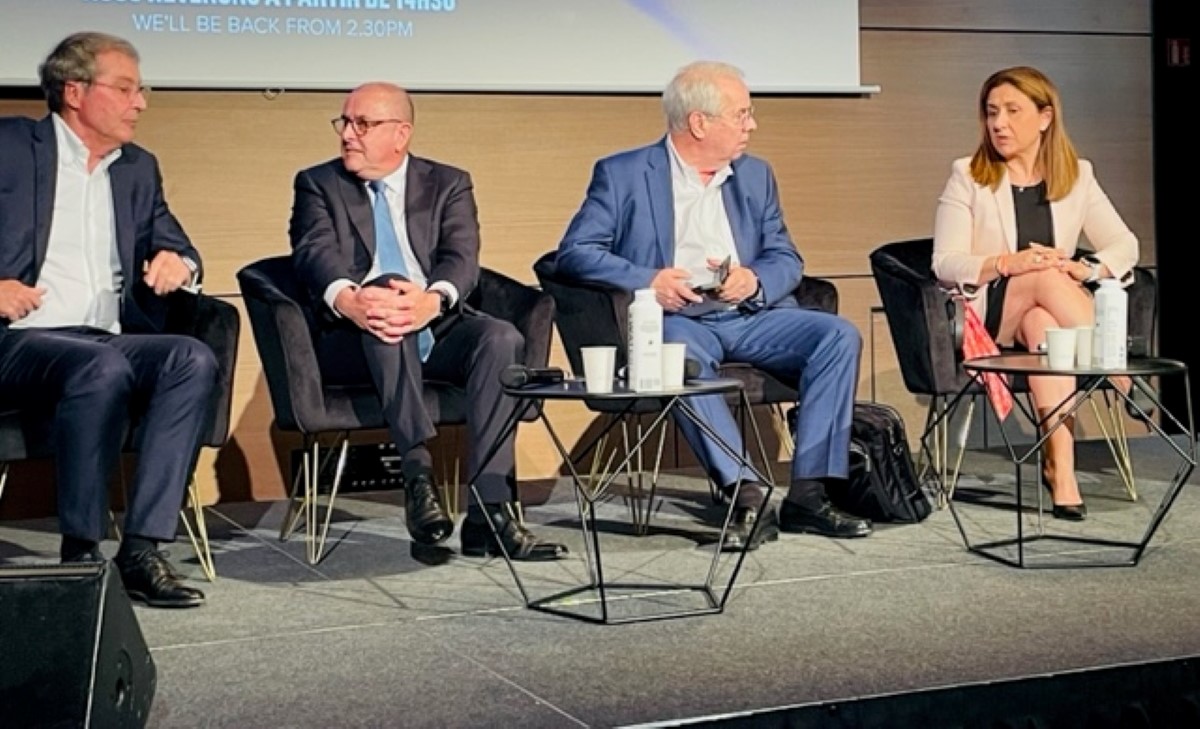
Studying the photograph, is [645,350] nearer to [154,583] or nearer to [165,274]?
[154,583]

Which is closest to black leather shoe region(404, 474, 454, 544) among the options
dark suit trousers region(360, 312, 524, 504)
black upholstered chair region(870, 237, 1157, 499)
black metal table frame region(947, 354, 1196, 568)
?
dark suit trousers region(360, 312, 524, 504)

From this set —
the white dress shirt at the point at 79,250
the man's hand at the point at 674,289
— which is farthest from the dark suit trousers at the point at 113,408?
the man's hand at the point at 674,289

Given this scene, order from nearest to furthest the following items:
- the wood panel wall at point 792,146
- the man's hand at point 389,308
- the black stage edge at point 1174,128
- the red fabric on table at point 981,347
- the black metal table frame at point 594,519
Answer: the black metal table frame at point 594,519 < the man's hand at point 389,308 < the red fabric on table at point 981,347 < the wood panel wall at point 792,146 < the black stage edge at point 1174,128

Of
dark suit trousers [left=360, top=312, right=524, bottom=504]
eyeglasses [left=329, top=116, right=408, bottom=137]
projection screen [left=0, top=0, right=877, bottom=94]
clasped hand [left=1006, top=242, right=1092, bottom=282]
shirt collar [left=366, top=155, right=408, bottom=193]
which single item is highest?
projection screen [left=0, top=0, right=877, bottom=94]

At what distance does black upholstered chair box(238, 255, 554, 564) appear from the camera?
4207 mm

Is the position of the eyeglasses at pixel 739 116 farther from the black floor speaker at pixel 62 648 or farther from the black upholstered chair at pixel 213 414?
the black floor speaker at pixel 62 648

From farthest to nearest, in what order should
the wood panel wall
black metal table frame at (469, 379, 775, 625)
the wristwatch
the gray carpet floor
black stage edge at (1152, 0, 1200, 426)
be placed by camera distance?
black stage edge at (1152, 0, 1200, 426), the wood panel wall, the wristwatch, black metal table frame at (469, 379, 775, 625), the gray carpet floor

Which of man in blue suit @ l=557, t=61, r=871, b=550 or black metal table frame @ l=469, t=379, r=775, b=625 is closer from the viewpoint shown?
black metal table frame @ l=469, t=379, r=775, b=625

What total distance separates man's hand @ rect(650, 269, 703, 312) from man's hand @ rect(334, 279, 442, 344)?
603 millimetres

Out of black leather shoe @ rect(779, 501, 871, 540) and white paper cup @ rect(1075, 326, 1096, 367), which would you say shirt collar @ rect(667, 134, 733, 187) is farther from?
white paper cup @ rect(1075, 326, 1096, 367)

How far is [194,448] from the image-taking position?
12.8 ft

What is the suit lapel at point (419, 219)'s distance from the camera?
454 cm

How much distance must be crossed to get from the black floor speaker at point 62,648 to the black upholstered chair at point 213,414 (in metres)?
1.52

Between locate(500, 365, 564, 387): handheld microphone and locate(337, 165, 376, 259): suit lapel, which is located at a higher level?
locate(337, 165, 376, 259): suit lapel
